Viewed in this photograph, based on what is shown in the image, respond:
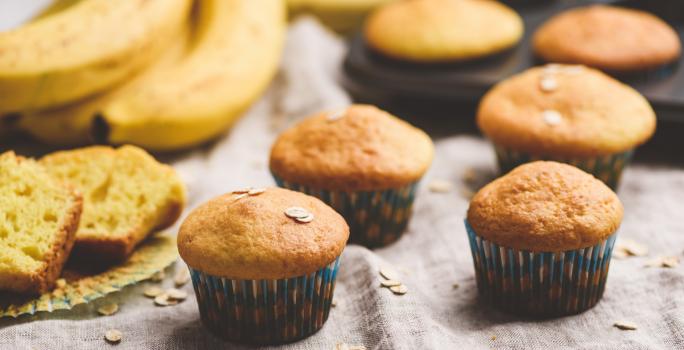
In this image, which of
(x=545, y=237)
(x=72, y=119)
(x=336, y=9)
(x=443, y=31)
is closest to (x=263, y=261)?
(x=545, y=237)

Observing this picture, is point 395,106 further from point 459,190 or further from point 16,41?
point 16,41

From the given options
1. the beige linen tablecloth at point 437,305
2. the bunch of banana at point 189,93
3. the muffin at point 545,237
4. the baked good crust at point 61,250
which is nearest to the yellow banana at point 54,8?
the bunch of banana at point 189,93

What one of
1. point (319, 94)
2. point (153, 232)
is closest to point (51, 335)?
point (153, 232)

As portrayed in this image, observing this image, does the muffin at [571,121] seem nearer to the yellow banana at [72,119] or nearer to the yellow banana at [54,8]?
the yellow banana at [72,119]

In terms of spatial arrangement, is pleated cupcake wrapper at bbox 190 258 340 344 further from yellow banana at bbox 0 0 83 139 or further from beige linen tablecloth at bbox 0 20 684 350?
yellow banana at bbox 0 0 83 139

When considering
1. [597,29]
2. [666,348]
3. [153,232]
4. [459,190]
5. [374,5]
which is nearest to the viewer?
[666,348]

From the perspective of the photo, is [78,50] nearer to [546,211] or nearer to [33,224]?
[33,224]
